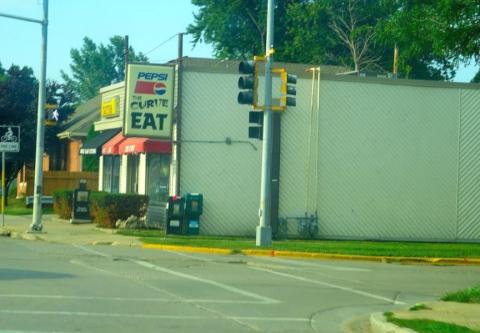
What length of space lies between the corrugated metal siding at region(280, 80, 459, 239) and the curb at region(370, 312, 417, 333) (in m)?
19.2

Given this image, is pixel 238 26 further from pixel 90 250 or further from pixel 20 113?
pixel 90 250

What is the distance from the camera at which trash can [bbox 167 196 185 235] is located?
2973cm

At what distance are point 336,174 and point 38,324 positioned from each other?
2172 centimetres

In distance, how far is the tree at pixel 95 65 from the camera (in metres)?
122

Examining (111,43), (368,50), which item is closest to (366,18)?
(368,50)

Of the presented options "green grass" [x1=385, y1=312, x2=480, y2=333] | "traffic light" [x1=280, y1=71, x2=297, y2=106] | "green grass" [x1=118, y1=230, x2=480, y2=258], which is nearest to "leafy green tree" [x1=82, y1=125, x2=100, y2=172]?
"green grass" [x1=118, y1=230, x2=480, y2=258]

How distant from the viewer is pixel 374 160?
107 feet

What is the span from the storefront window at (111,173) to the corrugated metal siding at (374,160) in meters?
10.1

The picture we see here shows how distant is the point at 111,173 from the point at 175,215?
36.6 feet

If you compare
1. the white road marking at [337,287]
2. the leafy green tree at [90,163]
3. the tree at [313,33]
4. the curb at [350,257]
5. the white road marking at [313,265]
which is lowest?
the white road marking at [337,287]

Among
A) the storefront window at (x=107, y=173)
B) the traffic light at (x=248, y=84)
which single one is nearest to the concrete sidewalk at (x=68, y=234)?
the storefront window at (x=107, y=173)

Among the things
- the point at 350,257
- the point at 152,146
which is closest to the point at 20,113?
the point at 152,146

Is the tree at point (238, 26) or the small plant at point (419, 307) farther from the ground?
the tree at point (238, 26)

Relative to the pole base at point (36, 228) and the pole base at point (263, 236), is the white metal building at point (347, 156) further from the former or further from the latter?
the pole base at point (263, 236)
